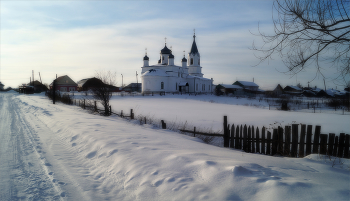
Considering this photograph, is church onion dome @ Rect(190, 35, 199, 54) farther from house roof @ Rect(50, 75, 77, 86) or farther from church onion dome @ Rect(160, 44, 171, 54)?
house roof @ Rect(50, 75, 77, 86)

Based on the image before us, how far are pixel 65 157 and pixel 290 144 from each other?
249 inches

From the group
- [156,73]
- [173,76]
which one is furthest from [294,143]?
[173,76]

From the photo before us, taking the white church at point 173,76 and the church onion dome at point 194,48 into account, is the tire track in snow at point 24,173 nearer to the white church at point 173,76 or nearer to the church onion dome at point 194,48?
the white church at point 173,76

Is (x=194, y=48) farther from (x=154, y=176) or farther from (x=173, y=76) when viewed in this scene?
(x=154, y=176)

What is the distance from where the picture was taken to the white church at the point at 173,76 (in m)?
55.2

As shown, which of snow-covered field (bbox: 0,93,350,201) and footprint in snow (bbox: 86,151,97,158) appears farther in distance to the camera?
footprint in snow (bbox: 86,151,97,158)

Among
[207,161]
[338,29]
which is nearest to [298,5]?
[338,29]

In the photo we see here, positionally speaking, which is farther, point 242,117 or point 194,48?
point 194,48

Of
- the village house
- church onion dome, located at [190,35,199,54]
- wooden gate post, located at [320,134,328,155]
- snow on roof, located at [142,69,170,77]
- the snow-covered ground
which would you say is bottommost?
the snow-covered ground

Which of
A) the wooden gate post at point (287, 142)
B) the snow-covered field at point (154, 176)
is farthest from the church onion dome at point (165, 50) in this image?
the snow-covered field at point (154, 176)

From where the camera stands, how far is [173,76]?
188 feet

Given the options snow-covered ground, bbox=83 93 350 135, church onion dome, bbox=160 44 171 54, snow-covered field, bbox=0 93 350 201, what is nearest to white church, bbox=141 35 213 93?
church onion dome, bbox=160 44 171 54

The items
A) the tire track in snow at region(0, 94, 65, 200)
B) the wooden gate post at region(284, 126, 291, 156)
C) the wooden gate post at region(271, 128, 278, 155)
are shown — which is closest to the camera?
the tire track in snow at region(0, 94, 65, 200)

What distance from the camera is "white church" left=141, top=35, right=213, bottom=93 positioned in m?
55.2
